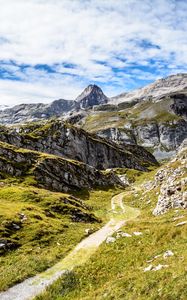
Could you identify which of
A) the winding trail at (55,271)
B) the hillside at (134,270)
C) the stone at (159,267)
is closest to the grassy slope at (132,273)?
the hillside at (134,270)

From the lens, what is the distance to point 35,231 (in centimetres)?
5272

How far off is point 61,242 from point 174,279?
28185 mm

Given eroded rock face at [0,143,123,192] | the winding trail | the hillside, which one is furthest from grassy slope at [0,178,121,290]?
eroded rock face at [0,143,123,192]

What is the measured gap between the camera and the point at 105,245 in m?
40.5

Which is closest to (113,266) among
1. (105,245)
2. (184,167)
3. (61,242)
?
(105,245)

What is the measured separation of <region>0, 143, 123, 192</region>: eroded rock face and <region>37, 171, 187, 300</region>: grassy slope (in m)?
77.5

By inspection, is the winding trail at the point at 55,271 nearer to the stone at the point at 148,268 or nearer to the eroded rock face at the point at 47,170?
the stone at the point at 148,268

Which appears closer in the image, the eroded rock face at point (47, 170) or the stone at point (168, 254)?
the stone at point (168, 254)

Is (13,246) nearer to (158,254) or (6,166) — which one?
(158,254)

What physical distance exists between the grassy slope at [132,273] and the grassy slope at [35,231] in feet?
24.6

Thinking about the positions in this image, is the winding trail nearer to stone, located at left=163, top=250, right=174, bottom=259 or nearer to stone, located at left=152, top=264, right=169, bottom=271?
stone, located at left=152, top=264, right=169, bottom=271

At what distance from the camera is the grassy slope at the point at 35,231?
1586 inches

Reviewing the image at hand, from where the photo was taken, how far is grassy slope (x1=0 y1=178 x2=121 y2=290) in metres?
40.3

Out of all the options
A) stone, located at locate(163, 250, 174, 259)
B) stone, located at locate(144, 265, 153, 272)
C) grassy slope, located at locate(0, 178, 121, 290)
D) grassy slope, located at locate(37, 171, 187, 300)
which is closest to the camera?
grassy slope, located at locate(37, 171, 187, 300)
